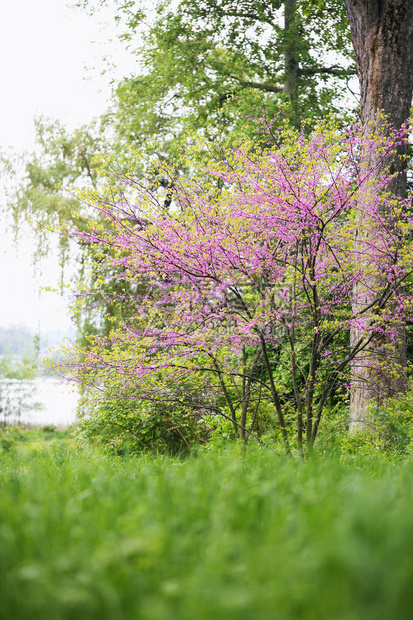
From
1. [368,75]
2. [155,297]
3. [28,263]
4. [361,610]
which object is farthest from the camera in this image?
[28,263]

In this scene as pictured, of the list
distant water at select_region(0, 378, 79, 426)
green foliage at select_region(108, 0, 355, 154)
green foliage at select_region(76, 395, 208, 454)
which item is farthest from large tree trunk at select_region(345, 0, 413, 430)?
distant water at select_region(0, 378, 79, 426)

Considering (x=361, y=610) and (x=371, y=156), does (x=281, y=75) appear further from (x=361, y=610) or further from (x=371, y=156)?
(x=361, y=610)

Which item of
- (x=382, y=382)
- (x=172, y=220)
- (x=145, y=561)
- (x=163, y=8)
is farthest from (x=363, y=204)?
(x=163, y=8)

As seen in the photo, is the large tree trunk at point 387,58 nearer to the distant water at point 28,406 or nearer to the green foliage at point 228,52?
the green foliage at point 228,52

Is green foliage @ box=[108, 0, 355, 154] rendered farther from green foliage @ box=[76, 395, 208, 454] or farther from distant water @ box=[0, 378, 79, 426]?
distant water @ box=[0, 378, 79, 426]

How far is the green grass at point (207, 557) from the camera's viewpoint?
1.30m

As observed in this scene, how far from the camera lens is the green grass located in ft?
4.28

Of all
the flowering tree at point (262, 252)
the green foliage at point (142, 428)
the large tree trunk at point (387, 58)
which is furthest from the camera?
the green foliage at point (142, 428)

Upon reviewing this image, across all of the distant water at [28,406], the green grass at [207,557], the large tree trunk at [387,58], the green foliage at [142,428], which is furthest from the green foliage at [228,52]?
the green grass at [207,557]

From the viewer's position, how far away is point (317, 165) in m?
4.91

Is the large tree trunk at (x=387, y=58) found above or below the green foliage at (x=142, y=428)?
above

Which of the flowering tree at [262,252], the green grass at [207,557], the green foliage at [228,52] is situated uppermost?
the green foliage at [228,52]

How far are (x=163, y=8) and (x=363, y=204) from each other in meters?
10.9

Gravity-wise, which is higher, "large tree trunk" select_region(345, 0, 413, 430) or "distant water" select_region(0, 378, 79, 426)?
"large tree trunk" select_region(345, 0, 413, 430)
